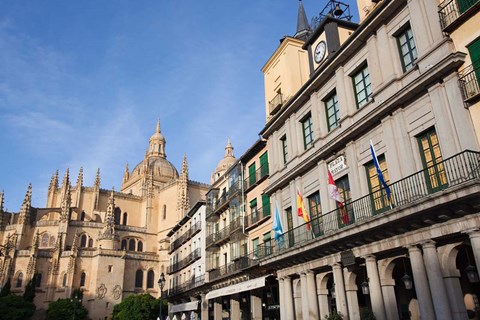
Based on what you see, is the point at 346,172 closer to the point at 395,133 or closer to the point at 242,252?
the point at 395,133

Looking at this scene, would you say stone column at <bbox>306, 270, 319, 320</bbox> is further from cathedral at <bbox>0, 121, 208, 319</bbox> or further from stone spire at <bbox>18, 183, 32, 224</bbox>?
stone spire at <bbox>18, 183, 32, 224</bbox>

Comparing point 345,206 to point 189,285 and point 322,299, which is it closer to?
point 322,299

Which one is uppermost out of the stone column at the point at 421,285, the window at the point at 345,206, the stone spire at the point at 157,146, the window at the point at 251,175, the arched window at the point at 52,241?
the stone spire at the point at 157,146

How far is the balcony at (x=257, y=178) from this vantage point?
23375 mm

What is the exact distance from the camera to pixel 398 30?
1359 cm

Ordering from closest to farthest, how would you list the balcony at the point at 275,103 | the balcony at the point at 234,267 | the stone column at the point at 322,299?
the stone column at the point at 322,299 < the balcony at the point at 275,103 < the balcony at the point at 234,267

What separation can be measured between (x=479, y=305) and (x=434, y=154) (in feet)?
15.4

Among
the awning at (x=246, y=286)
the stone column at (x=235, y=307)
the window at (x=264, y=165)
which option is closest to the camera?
the awning at (x=246, y=286)

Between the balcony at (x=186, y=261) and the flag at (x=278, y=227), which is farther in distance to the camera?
the balcony at (x=186, y=261)

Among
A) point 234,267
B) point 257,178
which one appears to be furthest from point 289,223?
point 234,267

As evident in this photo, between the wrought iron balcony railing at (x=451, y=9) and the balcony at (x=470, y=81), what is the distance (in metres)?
1.51

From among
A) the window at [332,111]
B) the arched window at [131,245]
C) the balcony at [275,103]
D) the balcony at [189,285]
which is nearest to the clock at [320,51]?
the window at [332,111]

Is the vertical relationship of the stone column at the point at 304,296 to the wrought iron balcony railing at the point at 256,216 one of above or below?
below

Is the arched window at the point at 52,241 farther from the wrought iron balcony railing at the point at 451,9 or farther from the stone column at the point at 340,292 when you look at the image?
the wrought iron balcony railing at the point at 451,9
